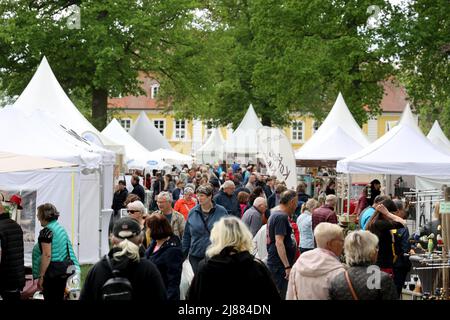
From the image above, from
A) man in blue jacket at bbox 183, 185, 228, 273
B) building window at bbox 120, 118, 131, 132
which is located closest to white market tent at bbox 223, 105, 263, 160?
man in blue jacket at bbox 183, 185, 228, 273

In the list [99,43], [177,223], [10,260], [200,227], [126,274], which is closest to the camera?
[126,274]

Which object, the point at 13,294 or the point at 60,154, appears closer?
the point at 13,294

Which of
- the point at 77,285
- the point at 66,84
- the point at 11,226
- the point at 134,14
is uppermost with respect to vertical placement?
the point at 134,14

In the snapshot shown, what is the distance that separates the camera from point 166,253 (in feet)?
Result: 29.5

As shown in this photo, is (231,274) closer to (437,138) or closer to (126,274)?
(126,274)

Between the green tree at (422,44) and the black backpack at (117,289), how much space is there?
110 feet

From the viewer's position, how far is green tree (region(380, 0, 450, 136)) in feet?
127

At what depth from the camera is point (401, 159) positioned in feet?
64.3

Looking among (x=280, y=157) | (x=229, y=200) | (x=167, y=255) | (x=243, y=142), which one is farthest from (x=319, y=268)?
(x=243, y=142)

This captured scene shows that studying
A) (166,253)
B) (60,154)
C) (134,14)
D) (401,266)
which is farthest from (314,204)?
(134,14)

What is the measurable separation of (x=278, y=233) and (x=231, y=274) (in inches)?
154

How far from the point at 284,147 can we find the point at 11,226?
1517 centimetres

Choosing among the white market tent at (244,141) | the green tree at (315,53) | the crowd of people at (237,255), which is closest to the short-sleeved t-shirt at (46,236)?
the crowd of people at (237,255)

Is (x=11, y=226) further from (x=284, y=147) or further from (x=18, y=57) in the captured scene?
(x=18, y=57)
